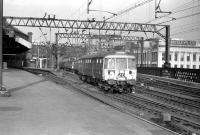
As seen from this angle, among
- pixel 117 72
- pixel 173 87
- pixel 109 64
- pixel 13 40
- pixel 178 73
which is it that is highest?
pixel 13 40

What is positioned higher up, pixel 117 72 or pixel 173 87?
pixel 117 72

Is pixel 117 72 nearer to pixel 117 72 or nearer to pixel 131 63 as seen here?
pixel 117 72

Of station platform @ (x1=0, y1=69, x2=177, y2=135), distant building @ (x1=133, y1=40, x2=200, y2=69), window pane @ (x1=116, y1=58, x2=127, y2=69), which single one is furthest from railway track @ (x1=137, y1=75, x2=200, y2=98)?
distant building @ (x1=133, y1=40, x2=200, y2=69)

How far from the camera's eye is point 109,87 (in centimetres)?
2564

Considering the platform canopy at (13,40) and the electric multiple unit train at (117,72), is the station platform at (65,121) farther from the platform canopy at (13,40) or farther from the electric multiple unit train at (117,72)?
the platform canopy at (13,40)

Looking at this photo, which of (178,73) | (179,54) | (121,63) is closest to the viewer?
(121,63)

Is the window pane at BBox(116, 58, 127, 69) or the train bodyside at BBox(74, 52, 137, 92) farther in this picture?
the window pane at BBox(116, 58, 127, 69)

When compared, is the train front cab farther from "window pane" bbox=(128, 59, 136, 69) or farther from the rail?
the rail

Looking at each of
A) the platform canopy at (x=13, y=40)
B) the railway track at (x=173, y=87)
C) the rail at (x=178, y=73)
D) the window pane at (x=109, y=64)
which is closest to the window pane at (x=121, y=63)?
the window pane at (x=109, y=64)

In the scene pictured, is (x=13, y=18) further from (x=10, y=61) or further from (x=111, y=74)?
(x=10, y=61)

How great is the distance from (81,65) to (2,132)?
2841 cm

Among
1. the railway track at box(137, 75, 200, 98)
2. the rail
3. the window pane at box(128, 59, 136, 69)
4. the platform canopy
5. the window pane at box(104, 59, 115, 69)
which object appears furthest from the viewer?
the platform canopy

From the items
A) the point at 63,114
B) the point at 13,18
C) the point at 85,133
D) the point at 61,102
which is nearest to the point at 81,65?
the point at 13,18

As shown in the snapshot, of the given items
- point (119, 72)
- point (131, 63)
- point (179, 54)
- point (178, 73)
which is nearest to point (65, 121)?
point (119, 72)
